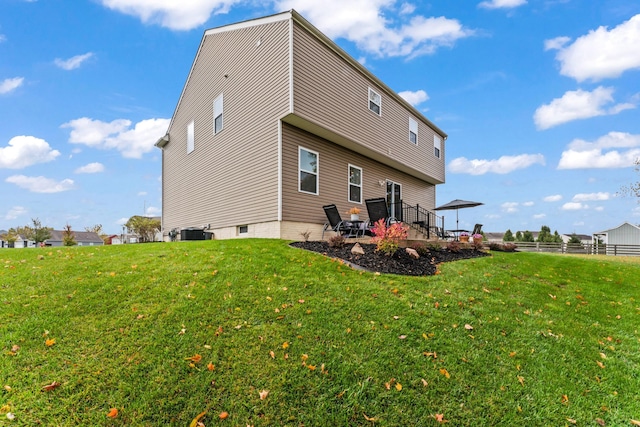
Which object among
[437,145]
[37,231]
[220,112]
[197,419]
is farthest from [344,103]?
[37,231]

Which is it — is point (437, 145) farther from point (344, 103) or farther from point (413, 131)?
point (344, 103)

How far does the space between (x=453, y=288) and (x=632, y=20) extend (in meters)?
15.5

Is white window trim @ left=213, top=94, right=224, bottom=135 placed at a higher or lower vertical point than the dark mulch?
higher

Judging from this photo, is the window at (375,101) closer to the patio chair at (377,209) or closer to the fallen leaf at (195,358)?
the patio chair at (377,209)

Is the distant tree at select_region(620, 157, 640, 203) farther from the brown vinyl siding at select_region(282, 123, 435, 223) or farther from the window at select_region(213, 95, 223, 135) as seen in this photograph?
the window at select_region(213, 95, 223, 135)

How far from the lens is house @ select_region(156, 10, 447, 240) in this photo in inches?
358

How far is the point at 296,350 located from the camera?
3.18m

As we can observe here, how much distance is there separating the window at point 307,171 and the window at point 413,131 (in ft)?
21.7

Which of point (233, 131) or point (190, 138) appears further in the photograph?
point (190, 138)

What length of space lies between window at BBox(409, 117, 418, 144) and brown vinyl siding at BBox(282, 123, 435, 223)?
6.80ft

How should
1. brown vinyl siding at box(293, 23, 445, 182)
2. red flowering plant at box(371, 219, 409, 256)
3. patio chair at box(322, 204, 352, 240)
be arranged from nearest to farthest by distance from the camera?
red flowering plant at box(371, 219, 409, 256) < brown vinyl siding at box(293, 23, 445, 182) < patio chair at box(322, 204, 352, 240)

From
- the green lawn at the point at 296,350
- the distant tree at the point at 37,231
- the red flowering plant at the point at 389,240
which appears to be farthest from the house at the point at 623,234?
the distant tree at the point at 37,231

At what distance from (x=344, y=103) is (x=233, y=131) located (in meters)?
4.00

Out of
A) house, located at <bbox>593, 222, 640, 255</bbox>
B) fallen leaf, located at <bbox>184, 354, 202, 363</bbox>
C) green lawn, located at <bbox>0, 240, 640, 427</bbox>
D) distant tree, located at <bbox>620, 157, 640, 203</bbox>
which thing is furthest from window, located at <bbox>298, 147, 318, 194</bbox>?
house, located at <bbox>593, 222, 640, 255</bbox>
